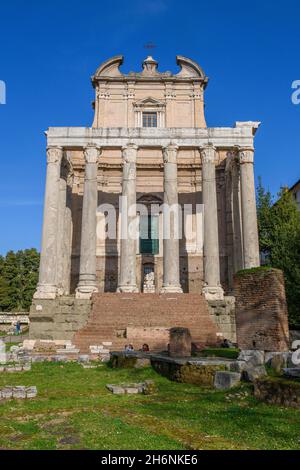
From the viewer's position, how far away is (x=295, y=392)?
8.70 m

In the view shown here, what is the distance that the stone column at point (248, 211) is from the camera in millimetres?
28156

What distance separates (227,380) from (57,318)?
→ 16551 millimetres

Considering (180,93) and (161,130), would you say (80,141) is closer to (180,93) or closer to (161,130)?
(161,130)

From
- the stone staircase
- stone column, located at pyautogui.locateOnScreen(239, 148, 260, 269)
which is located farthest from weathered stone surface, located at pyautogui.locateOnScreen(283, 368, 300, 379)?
stone column, located at pyautogui.locateOnScreen(239, 148, 260, 269)

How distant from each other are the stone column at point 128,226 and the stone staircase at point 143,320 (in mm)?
1657

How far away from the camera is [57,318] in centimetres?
2552

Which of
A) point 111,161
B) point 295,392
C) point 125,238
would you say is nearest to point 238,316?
point 295,392

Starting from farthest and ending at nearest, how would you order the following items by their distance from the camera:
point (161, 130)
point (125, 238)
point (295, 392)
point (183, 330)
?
point (161, 130), point (125, 238), point (183, 330), point (295, 392)

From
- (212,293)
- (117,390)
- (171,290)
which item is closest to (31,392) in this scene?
(117,390)

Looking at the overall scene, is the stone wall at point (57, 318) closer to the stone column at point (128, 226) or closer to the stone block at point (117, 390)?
the stone column at point (128, 226)

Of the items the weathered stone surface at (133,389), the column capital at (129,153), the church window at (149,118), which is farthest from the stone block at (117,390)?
the church window at (149,118)

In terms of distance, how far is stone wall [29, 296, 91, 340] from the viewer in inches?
982

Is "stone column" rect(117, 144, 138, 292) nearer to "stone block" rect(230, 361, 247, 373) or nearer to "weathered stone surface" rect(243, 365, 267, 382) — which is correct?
"stone block" rect(230, 361, 247, 373)

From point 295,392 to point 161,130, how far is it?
2506 cm
